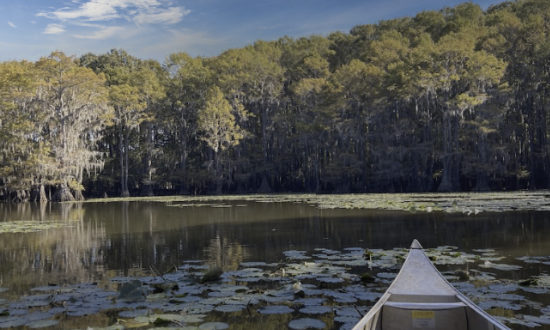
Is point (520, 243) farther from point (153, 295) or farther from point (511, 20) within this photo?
point (511, 20)

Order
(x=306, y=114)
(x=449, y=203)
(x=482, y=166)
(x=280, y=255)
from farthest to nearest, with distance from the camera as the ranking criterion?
1. (x=306, y=114)
2. (x=482, y=166)
3. (x=449, y=203)
4. (x=280, y=255)

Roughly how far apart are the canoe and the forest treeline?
3455 cm

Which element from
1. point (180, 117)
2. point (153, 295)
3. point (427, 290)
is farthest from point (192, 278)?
point (180, 117)

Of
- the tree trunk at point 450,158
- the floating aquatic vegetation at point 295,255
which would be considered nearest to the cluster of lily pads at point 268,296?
the floating aquatic vegetation at point 295,255

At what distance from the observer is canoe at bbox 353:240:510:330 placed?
375 cm

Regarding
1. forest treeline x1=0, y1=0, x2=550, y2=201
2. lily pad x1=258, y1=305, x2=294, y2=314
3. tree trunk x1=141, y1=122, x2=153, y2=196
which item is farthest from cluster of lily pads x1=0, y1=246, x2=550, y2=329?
tree trunk x1=141, y1=122, x2=153, y2=196

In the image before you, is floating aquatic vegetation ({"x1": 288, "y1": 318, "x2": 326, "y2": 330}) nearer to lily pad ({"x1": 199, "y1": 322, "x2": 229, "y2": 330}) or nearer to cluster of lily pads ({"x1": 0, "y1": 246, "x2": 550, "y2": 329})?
cluster of lily pads ({"x1": 0, "y1": 246, "x2": 550, "y2": 329})

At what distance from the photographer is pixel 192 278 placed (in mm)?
7094

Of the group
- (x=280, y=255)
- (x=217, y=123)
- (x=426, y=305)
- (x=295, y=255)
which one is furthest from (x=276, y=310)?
(x=217, y=123)

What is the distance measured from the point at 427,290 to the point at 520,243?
6.57 m

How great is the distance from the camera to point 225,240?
1166 centimetres

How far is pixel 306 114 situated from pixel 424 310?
43507mm

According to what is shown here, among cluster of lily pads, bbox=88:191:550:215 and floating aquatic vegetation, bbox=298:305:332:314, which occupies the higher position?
cluster of lily pads, bbox=88:191:550:215

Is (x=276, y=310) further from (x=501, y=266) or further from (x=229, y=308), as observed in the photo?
(x=501, y=266)
